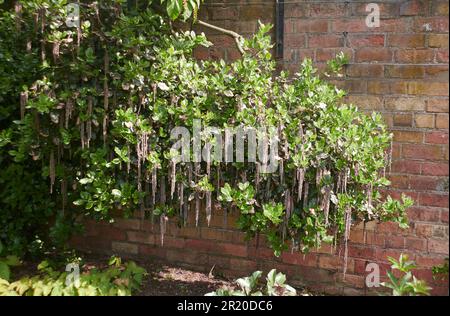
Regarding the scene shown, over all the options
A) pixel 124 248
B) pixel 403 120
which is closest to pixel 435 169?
pixel 403 120

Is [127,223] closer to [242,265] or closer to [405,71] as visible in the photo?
[242,265]

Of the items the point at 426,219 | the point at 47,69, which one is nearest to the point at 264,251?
the point at 426,219

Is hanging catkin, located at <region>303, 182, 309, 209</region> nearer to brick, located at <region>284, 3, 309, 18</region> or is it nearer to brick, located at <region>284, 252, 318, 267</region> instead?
brick, located at <region>284, 252, 318, 267</region>

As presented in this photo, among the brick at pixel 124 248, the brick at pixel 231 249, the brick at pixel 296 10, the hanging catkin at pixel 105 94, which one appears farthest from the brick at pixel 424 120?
the brick at pixel 124 248

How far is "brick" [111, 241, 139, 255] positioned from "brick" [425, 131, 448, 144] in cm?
238

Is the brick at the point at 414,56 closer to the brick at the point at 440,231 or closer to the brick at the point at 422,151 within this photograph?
the brick at the point at 422,151

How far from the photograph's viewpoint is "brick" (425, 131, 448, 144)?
129 inches

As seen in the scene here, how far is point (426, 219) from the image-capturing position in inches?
133

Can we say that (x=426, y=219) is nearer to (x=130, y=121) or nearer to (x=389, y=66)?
(x=389, y=66)

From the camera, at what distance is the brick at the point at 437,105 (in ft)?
10.7

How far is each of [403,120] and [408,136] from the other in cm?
11

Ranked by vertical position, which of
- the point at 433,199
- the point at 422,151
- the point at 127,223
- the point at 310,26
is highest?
the point at 310,26

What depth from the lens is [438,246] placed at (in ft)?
11.0

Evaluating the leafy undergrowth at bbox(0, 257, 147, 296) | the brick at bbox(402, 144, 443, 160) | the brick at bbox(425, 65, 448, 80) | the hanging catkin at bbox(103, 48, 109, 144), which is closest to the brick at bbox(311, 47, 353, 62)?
the brick at bbox(425, 65, 448, 80)
